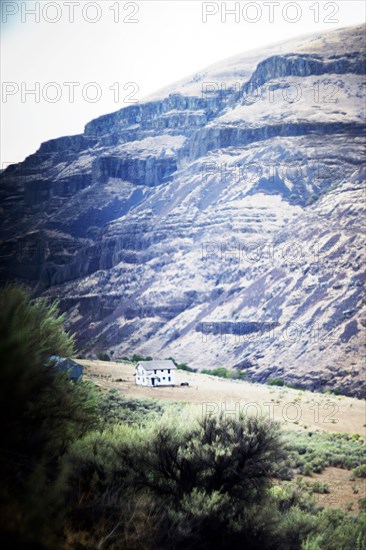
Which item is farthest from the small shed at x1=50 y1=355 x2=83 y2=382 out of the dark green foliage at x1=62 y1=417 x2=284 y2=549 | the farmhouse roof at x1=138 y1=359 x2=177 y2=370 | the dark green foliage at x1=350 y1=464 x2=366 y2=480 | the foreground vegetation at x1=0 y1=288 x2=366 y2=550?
the farmhouse roof at x1=138 y1=359 x2=177 y2=370

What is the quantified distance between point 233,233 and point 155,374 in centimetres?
8986

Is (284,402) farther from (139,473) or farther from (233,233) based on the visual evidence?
(233,233)

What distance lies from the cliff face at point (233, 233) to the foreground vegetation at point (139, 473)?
6763cm

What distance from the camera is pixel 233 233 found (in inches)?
5517

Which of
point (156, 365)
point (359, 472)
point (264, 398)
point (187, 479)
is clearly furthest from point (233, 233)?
point (187, 479)

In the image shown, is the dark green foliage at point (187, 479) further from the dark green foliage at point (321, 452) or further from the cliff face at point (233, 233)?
the cliff face at point (233, 233)

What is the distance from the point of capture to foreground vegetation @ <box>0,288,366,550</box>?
28.8 feet

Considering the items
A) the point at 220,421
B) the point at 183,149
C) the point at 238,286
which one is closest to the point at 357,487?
the point at 220,421

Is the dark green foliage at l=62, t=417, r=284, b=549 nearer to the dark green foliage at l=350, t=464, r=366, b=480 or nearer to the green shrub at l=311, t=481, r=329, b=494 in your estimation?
the green shrub at l=311, t=481, r=329, b=494

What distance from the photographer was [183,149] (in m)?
187

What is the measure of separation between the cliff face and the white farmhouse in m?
33.2

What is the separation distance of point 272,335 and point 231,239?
1548 inches

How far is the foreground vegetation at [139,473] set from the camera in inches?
346

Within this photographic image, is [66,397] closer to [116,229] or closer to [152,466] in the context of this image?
[152,466]
